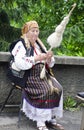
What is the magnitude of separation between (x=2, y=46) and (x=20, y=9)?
3.30ft

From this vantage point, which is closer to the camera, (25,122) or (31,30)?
(31,30)

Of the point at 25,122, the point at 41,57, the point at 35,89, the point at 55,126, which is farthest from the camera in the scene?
the point at 25,122

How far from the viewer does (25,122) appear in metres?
6.12

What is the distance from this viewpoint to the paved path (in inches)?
233

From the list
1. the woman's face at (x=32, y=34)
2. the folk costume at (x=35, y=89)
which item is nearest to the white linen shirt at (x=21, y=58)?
the folk costume at (x=35, y=89)

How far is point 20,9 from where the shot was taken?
827 cm

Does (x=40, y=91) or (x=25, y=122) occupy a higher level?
(x=40, y=91)

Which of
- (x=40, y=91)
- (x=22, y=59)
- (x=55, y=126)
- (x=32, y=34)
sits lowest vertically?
(x=55, y=126)

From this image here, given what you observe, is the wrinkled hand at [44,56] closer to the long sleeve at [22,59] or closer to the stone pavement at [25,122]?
the long sleeve at [22,59]

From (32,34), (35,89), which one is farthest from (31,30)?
(35,89)

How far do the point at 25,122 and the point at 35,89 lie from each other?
623mm

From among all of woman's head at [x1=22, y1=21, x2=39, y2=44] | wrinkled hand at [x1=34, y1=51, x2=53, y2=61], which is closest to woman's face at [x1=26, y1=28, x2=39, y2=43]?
woman's head at [x1=22, y1=21, x2=39, y2=44]

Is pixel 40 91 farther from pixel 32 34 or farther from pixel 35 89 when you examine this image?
pixel 32 34

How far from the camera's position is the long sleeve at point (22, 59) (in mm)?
5645
